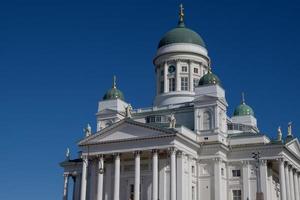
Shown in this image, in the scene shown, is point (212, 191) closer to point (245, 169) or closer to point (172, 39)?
point (245, 169)

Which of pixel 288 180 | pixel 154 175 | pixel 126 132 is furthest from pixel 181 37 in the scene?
pixel 288 180

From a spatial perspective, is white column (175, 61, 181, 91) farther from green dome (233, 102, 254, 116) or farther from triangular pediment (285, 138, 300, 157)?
triangular pediment (285, 138, 300, 157)

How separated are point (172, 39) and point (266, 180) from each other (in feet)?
83.1

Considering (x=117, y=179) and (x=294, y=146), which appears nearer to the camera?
(x=117, y=179)

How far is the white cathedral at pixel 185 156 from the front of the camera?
61.6 m

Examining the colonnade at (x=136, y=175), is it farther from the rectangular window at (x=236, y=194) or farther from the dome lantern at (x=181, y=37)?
the dome lantern at (x=181, y=37)

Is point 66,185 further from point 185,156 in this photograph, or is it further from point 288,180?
point 288,180

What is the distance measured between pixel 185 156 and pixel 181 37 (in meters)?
21.6

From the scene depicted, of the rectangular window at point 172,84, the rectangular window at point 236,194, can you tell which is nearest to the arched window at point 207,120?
the rectangular window at point 236,194

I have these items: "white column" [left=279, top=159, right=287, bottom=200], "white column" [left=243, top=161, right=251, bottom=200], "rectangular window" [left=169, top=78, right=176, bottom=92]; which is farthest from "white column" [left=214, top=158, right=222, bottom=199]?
"rectangular window" [left=169, top=78, right=176, bottom=92]

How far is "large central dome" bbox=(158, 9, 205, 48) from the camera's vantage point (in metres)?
77.9

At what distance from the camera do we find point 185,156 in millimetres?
63062

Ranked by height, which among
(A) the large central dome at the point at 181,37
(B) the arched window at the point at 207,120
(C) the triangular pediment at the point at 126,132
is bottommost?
(C) the triangular pediment at the point at 126,132

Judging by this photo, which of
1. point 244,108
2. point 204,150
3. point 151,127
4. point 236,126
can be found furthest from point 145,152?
point 244,108
